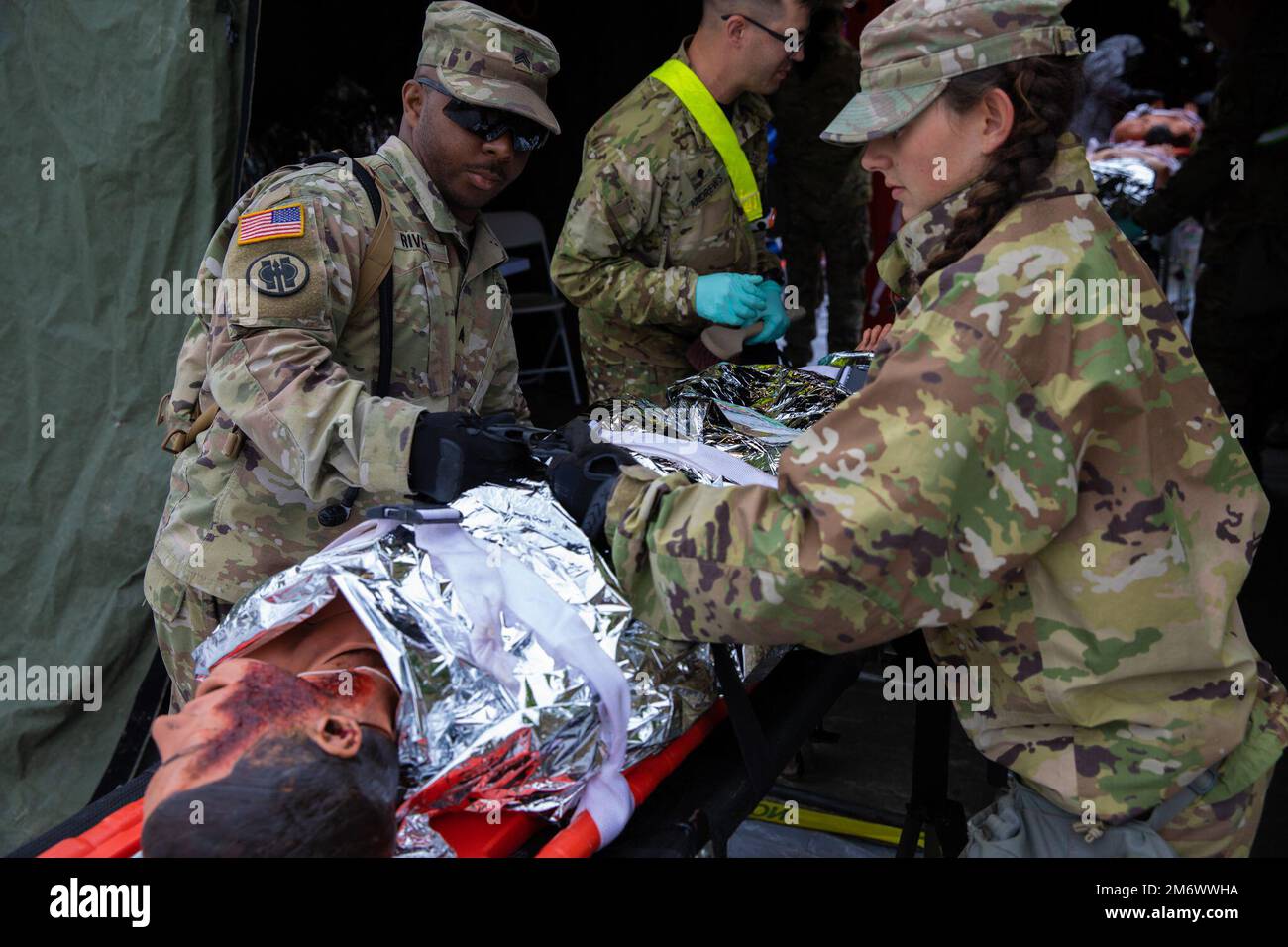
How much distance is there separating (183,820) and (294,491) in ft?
3.35

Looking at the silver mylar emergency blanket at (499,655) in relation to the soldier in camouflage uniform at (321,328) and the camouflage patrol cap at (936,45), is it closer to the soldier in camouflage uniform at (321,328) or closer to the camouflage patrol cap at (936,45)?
the soldier in camouflage uniform at (321,328)

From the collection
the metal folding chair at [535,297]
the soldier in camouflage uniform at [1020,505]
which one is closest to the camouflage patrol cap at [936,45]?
the soldier in camouflage uniform at [1020,505]

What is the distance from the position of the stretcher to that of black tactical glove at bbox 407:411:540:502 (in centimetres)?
49

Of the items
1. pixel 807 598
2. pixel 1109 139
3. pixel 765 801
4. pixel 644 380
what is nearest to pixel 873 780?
pixel 765 801

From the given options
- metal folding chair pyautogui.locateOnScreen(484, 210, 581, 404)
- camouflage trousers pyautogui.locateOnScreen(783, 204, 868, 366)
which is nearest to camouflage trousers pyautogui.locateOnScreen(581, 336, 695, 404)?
camouflage trousers pyautogui.locateOnScreen(783, 204, 868, 366)

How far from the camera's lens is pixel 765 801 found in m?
3.20

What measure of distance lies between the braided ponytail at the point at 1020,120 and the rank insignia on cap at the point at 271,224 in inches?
44.7

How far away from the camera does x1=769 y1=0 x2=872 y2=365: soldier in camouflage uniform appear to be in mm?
5543

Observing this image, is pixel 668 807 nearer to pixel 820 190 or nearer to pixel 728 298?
pixel 728 298

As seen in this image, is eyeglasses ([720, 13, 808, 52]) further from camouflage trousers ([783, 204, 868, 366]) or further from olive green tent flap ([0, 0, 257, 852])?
camouflage trousers ([783, 204, 868, 366])

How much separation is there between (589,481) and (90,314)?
217 cm

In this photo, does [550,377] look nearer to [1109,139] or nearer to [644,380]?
[644,380]

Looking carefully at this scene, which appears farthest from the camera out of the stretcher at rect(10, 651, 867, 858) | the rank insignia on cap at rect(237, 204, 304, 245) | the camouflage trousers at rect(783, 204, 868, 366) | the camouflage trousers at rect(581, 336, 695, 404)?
the camouflage trousers at rect(783, 204, 868, 366)

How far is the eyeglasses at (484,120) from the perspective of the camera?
2154 mm
